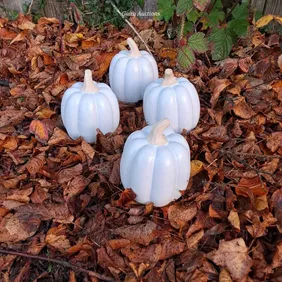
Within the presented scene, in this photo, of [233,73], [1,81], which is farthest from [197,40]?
[1,81]

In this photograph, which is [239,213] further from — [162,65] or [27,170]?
[162,65]

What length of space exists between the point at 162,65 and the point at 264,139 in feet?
2.20

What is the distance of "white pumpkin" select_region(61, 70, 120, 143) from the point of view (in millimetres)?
1302

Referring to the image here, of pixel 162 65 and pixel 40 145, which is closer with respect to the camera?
pixel 40 145

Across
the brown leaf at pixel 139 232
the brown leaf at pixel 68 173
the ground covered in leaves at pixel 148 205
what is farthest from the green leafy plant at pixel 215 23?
the brown leaf at pixel 139 232

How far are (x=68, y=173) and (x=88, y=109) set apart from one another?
0.23 meters

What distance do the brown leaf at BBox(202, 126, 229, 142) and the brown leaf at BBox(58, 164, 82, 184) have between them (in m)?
0.46

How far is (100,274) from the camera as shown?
1.04 m

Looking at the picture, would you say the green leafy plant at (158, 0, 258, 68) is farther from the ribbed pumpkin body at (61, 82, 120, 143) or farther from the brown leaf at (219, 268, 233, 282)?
the brown leaf at (219, 268, 233, 282)

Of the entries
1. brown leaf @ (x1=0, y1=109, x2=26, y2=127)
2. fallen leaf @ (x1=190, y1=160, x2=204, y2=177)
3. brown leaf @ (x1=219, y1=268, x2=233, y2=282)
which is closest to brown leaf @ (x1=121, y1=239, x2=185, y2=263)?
brown leaf @ (x1=219, y1=268, x2=233, y2=282)

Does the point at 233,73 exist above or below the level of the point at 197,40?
below

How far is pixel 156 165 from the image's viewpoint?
3.48ft

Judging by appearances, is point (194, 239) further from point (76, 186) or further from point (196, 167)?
point (76, 186)

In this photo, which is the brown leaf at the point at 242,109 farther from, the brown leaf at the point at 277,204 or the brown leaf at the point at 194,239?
the brown leaf at the point at 194,239
